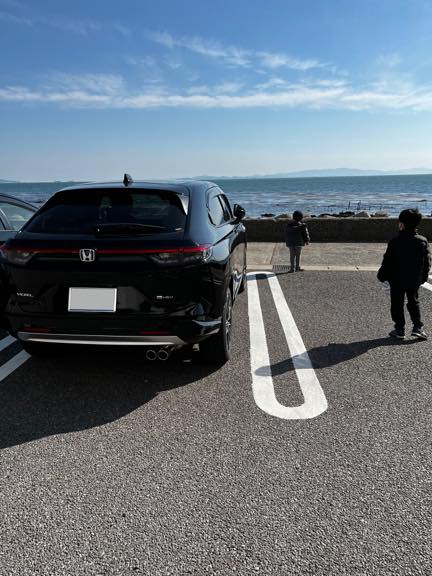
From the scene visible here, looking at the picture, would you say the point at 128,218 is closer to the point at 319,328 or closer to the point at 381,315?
the point at 319,328

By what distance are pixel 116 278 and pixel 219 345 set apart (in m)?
1.12

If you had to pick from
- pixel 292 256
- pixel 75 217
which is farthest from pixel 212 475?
pixel 292 256

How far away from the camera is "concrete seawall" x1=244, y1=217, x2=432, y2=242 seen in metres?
11.6

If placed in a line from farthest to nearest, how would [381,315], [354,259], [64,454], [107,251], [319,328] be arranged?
[354,259], [381,315], [319,328], [107,251], [64,454]

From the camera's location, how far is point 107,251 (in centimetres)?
305

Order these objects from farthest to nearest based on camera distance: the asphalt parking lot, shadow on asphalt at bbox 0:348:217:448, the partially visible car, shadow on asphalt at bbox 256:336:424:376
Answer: the partially visible car, shadow on asphalt at bbox 256:336:424:376, shadow on asphalt at bbox 0:348:217:448, the asphalt parking lot

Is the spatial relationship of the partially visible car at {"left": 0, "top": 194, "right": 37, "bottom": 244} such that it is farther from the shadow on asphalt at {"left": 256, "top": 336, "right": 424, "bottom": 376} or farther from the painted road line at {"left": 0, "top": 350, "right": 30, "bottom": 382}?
the shadow on asphalt at {"left": 256, "top": 336, "right": 424, "bottom": 376}

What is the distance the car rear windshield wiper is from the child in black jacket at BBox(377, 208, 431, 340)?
8.56ft

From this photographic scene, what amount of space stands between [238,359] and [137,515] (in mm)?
2104

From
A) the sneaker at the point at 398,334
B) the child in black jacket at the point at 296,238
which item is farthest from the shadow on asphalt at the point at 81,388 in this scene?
the child in black jacket at the point at 296,238

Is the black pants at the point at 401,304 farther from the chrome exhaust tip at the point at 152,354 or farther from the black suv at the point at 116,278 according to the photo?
the chrome exhaust tip at the point at 152,354

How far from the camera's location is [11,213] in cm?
535

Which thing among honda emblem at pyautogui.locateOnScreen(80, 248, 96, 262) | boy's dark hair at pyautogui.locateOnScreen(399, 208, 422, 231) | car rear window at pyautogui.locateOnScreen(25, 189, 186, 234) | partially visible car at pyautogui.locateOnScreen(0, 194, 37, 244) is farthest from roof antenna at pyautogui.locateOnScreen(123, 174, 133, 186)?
boy's dark hair at pyautogui.locateOnScreen(399, 208, 422, 231)

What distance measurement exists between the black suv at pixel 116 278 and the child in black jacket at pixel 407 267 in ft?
7.02
